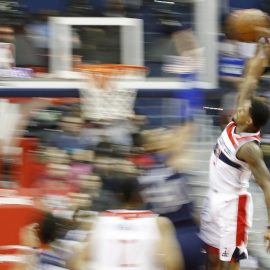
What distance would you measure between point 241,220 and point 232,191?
23cm

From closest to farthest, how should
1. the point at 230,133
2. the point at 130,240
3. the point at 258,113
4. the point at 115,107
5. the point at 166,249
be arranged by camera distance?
the point at 130,240 < the point at 166,249 < the point at 258,113 < the point at 230,133 < the point at 115,107

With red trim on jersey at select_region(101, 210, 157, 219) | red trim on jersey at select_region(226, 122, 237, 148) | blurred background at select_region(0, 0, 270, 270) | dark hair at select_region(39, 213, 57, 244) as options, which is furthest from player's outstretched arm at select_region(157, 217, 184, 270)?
red trim on jersey at select_region(226, 122, 237, 148)

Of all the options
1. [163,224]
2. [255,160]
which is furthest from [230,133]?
[163,224]

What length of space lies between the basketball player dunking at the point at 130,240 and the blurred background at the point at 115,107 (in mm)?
239

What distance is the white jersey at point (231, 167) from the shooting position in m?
7.03

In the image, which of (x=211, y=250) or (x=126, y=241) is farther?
(x=211, y=250)

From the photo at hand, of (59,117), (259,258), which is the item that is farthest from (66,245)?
(59,117)

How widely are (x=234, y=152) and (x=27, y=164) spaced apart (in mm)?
1892

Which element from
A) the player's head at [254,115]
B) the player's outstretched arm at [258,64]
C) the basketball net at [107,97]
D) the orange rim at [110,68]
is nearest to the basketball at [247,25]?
the player's outstretched arm at [258,64]

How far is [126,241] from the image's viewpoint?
588cm

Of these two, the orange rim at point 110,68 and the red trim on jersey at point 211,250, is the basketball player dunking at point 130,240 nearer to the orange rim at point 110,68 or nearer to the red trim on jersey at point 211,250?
the red trim on jersey at point 211,250

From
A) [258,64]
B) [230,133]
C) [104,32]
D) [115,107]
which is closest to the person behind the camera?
[230,133]

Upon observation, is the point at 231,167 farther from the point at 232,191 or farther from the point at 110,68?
the point at 110,68

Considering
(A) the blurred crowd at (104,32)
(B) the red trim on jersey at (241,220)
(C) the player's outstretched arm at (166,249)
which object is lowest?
(B) the red trim on jersey at (241,220)
